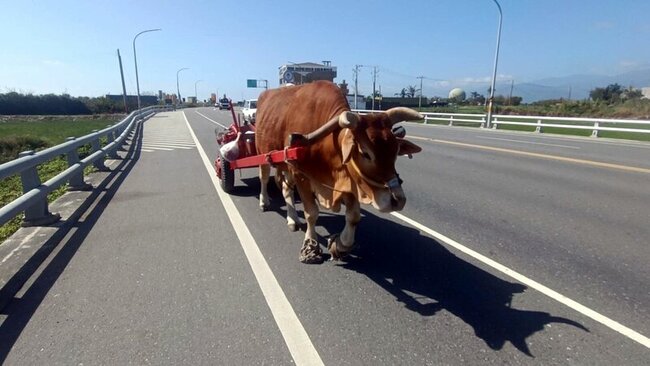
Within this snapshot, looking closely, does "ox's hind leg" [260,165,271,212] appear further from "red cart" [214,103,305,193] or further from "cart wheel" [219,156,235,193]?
"cart wheel" [219,156,235,193]

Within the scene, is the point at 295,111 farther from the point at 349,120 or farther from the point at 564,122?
the point at 564,122

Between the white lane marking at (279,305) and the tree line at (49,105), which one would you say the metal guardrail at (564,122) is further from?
the tree line at (49,105)

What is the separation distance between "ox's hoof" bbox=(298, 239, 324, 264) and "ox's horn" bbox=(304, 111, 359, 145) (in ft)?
3.81

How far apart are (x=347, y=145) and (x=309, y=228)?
1406 millimetres

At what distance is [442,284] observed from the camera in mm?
3893

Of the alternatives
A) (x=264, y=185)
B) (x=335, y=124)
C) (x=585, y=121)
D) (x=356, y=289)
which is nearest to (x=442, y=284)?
(x=356, y=289)

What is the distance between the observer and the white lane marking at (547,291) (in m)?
3.07

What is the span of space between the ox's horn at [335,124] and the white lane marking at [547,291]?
221 centimetres

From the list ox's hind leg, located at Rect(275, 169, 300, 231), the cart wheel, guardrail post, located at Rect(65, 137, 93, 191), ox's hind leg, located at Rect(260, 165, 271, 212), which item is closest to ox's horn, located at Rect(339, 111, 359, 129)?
ox's hind leg, located at Rect(275, 169, 300, 231)

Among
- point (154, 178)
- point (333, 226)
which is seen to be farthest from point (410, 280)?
point (154, 178)

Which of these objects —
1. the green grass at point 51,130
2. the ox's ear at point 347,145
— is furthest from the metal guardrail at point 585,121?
the green grass at point 51,130

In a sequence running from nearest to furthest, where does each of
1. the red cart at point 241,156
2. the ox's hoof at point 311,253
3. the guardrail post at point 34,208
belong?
the ox's hoof at point 311,253
the guardrail post at point 34,208
the red cart at point 241,156

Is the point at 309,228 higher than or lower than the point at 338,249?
higher

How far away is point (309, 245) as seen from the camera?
443 cm
